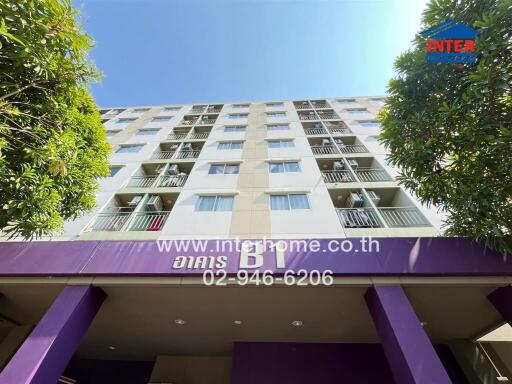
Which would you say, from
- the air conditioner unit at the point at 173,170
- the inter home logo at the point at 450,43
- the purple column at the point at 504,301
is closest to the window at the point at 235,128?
the air conditioner unit at the point at 173,170

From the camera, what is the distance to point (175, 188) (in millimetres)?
9602

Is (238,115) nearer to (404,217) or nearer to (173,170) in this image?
(173,170)

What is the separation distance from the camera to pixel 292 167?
34.2 ft

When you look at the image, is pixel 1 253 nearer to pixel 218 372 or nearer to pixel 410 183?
pixel 218 372

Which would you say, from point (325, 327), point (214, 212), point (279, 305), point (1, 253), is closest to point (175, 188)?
point (214, 212)

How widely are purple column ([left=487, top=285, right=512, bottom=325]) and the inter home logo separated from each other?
14.8ft

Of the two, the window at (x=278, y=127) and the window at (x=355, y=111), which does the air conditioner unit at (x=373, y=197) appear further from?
the window at (x=355, y=111)

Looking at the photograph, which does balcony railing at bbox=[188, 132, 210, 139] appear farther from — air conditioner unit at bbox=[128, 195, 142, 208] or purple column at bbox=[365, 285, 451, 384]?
purple column at bbox=[365, 285, 451, 384]

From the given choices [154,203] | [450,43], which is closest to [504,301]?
[450,43]

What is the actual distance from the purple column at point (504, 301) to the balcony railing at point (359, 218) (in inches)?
130

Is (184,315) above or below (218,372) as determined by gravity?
above

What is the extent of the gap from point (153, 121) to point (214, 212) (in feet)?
37.7

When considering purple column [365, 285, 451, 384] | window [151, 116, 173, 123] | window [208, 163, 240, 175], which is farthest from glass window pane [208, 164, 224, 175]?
window [151, 116, 173, 123]

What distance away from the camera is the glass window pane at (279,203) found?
829cm
